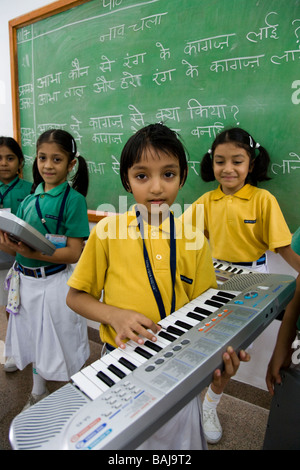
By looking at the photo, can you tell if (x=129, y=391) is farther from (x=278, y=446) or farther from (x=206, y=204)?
(x=206, y=204)

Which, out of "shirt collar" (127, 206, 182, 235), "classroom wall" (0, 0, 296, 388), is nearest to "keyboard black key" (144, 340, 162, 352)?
"shirt collar" (127, 206, 182, 235)

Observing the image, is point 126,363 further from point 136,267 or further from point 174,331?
point 136,267

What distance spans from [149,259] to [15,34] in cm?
306

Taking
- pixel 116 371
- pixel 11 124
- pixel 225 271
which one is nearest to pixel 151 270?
pixel 116 371

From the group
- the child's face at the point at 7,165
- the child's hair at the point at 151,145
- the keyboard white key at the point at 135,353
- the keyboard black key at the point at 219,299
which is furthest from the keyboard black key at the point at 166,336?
the child's face at the point at 7,165

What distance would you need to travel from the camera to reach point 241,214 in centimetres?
155

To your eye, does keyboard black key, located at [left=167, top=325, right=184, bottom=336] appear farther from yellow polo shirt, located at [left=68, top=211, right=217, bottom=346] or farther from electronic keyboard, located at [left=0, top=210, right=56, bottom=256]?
electronic keyboard, located at [left=0, top=210, right=56, bottom=256]

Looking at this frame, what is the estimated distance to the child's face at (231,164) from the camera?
1.50 m

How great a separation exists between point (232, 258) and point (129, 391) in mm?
1169

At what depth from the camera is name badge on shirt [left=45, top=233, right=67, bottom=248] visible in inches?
62.2

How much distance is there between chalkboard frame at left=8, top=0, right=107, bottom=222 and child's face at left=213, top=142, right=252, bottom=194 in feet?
3.76

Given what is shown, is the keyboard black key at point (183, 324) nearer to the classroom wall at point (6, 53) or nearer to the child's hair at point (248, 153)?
the child's hair at point (248, 153)

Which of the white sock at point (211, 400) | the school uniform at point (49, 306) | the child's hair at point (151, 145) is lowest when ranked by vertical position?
the white sock at point (211, 400)

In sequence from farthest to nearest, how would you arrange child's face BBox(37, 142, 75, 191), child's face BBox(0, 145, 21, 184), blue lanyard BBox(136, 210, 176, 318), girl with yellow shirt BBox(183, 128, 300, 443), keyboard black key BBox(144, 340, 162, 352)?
child's face BBox(0, 145, 21, 184) < child's face BBox(37, 142, 75, 191) < girl with yellow shirt BBox(183, 128, 300, 443) < blue lanyard BBox(136, 210, 176, 318) < keyboard black key BBox(144, 340, 162, 352)
